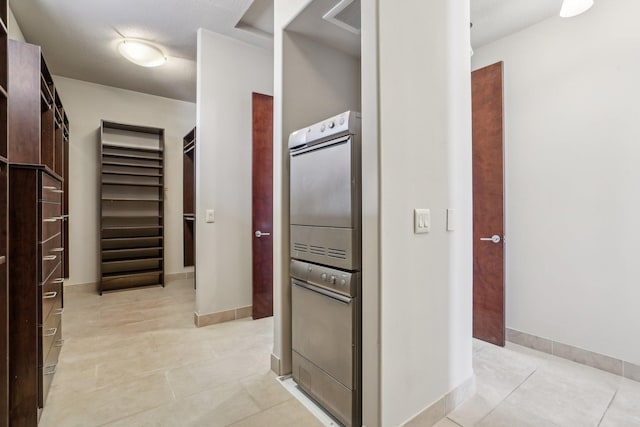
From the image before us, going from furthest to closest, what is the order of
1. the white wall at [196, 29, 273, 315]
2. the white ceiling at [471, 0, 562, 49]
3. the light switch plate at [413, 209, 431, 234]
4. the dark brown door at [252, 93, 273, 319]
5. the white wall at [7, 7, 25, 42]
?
the dark brown door at [252, 93, 273, 319]
the white wall at [196, 29, 273, 315]
the white wall at [7, 7, 25, 42]
the white ceiling at [471, 0, 562, 49]
the light switch plate at [413, 209, 431, 234]

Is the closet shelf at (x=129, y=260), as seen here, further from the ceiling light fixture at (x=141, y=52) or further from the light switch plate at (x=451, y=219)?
the light switch plate at (x=451, y=219)

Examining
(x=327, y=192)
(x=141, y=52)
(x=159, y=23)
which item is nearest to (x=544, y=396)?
(x=327, y=192)

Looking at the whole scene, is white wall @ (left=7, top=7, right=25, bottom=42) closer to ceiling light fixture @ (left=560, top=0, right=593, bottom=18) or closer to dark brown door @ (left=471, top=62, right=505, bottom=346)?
dark brown door @ (left=471, top=62, right=505, bottom=346)

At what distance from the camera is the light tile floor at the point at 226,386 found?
167 cm

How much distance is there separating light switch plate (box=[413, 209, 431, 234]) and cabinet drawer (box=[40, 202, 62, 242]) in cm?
185

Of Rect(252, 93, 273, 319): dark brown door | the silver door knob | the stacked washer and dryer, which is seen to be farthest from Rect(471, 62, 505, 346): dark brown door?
Rect(252, 93, 273, 319): dark brown door

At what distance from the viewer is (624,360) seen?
6.94ft

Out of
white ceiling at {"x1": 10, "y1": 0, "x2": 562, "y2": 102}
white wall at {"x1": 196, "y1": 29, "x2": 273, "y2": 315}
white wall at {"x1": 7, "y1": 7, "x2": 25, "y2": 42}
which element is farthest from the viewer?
white wall at {"x1": 196, "y1": 29, "x2": 273, "y2": 315}

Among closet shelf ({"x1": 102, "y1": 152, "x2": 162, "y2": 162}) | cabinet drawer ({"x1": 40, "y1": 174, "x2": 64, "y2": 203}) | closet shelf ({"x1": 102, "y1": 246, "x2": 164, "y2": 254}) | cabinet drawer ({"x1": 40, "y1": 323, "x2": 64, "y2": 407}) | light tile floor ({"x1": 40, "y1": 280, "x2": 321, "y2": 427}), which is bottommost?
light tile floor ({"x1": 40, "y1": 280, "x2": 321, "y2": 427})

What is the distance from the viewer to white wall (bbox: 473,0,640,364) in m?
2.12

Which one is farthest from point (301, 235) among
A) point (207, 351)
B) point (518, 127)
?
point (518, 127)

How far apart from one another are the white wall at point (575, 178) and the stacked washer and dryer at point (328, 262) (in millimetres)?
1839

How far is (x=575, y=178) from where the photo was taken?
2.35 meters

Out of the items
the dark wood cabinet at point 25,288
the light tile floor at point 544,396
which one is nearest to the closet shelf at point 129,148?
the dark wood cabinet at point 25,288
